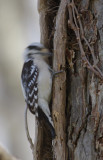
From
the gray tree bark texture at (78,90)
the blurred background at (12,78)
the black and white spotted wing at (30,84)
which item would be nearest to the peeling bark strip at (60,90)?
the gray tree bark texture at (78,90)

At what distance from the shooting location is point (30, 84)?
248cm

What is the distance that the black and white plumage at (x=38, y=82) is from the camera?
2330 millimetres

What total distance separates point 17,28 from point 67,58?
240 cm

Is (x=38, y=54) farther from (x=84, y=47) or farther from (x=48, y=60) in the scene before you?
(x=84, y=47)

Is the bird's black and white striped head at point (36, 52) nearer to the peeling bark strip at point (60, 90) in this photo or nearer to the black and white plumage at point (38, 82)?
the black and white plumage at point (38, 82)

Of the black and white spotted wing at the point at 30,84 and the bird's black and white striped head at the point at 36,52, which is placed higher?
the bird's black and white striped head at the point at 36,52

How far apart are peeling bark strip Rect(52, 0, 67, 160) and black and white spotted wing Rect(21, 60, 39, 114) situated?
0.24m

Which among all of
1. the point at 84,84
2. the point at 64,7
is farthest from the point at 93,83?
A: the point at 64,7

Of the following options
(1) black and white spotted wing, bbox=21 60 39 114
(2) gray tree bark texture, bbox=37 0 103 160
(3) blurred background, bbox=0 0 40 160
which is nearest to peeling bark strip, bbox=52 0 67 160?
(2) gray tree bark texture, bbox=37 0 103 160

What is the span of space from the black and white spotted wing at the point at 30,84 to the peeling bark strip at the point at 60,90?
0.78 feet

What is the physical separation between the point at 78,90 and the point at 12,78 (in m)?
2.41

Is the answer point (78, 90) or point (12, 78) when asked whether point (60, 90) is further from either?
point (12, 78)

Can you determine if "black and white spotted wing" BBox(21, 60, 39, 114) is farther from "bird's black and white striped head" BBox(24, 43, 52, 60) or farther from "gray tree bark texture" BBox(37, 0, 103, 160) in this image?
"gray tree bark texture" BBox(37, 0, 103, 160)

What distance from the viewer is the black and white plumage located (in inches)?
91.7
